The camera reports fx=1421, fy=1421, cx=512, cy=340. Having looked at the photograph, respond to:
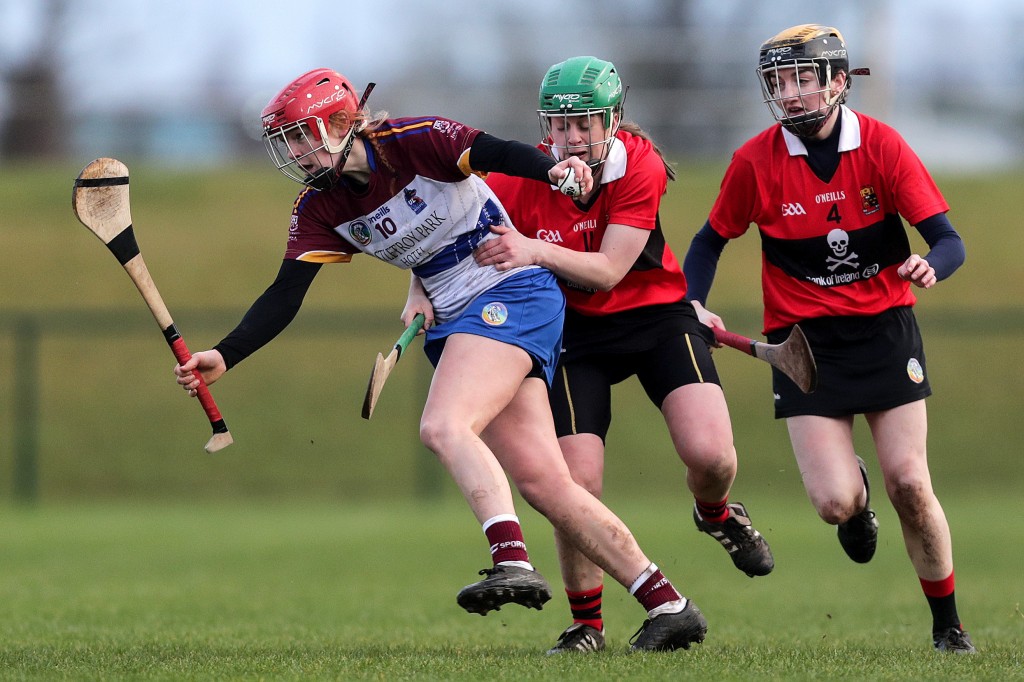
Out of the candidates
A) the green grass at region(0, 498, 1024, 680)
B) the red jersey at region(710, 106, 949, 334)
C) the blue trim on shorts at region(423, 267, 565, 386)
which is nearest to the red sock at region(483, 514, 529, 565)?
the green grass at region(0, 498, 1024, 680)

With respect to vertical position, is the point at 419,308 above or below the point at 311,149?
below

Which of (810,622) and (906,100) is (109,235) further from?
(906,100)

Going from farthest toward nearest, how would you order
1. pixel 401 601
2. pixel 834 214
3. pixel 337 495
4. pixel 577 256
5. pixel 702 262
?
pixel 337 495 < pixel 401 601 < pixel 702 262 < pixel 834 214 < pixel 577 256

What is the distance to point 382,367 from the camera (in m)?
5.13

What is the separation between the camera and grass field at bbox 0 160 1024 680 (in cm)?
549

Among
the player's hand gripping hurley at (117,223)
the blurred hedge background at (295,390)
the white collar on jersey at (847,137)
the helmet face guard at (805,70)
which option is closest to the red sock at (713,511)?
the white collar on jersey at (847,137)

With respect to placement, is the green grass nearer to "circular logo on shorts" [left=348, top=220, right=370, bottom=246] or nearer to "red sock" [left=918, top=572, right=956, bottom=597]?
"red sock" [left=918, top=572, right=956, bottom=597]

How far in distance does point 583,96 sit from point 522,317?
2.94ft

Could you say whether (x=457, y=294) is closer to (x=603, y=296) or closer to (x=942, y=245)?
(x=603, y=296)

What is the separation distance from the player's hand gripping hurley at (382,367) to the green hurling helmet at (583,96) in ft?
2.88

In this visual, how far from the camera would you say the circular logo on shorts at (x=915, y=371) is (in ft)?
18.6

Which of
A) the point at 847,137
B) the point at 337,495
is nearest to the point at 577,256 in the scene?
the point at 847,137

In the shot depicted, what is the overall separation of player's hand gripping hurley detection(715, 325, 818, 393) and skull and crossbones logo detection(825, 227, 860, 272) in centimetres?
34

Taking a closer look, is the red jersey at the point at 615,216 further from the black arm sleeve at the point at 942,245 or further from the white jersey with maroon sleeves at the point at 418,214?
the black arm sleeve at the point at 942,245
